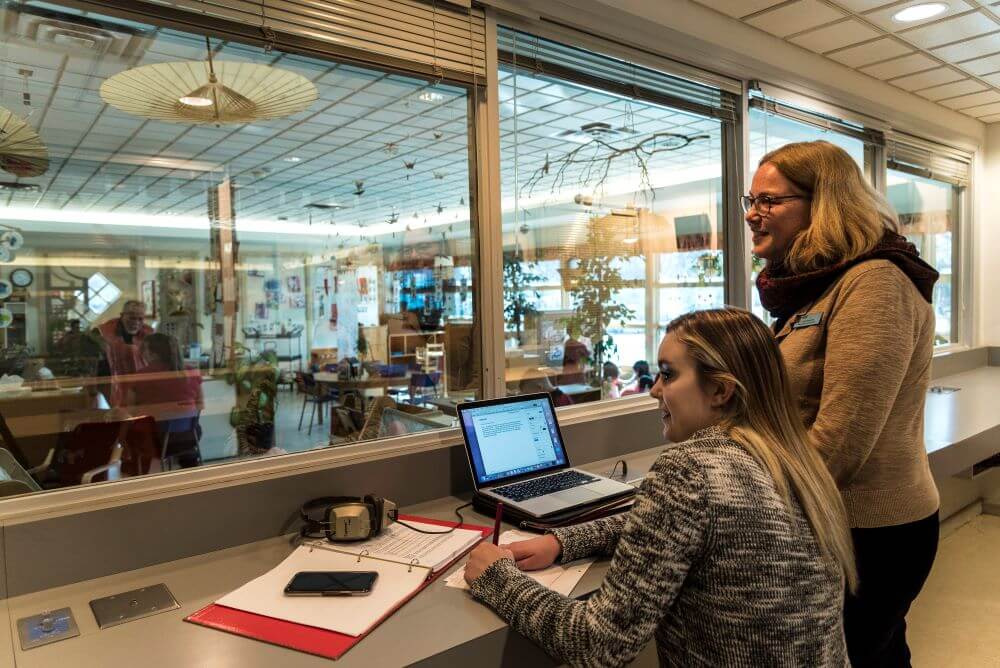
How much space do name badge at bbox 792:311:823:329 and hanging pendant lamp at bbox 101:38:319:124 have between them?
1768mm

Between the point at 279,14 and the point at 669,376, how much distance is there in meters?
1.45

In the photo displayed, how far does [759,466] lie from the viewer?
97 cm

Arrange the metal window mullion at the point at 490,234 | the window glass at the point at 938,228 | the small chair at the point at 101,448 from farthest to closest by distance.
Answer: the window glass at the point at 938,228 → the small chair at the point at 101,448 → the metal window mullion at the point at 490,234

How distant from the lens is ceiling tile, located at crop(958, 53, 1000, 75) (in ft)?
11.8

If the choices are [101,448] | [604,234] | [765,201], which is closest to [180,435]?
[101,448]

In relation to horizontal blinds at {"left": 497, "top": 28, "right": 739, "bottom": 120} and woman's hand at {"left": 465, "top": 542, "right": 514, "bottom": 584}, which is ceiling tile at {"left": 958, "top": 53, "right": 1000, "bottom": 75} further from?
woman's hand at {"left": 465, "top": 542, "right": 514, "bottom": 584}

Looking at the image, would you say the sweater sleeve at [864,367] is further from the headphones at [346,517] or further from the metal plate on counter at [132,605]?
the metal plate on counter at [132,605]

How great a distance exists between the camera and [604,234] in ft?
10.6

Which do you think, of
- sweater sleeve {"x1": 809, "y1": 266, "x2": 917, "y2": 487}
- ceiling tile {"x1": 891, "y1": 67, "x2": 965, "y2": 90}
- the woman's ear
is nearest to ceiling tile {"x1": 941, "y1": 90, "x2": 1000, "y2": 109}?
ceiling tile {"x1": 891, "y1": 67, "x2": 965, "y2": 90}

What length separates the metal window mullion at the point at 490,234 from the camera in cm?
219

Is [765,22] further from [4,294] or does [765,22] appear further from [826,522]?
[4,294]

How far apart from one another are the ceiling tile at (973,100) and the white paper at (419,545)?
469 cm

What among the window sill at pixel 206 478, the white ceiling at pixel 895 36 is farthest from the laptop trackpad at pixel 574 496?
the white ceiling at pixel 895 36

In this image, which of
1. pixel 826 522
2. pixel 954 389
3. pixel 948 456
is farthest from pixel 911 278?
pixel 954 389
